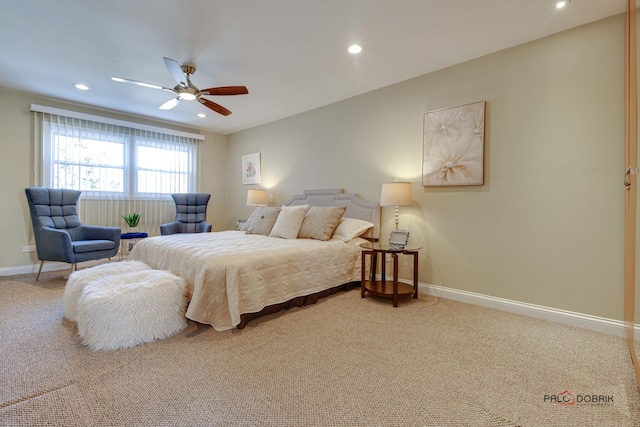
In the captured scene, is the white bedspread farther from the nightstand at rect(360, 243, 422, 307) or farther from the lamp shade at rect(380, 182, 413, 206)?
the lamp shade at rect(380, 182, 413, 206)

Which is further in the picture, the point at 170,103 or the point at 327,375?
the point at 170,103

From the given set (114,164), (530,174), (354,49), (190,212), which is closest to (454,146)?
(530,174)

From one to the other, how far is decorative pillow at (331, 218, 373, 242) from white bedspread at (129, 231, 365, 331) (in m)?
0.10

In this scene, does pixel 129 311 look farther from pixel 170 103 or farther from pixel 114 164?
pixel 114 164

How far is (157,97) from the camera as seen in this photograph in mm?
3975

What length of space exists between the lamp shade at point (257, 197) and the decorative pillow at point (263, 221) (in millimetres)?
799

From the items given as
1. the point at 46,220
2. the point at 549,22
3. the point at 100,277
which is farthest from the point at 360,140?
the point at 46,220

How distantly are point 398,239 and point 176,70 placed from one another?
2786 millimetres

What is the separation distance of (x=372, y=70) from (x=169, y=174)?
413 centimetres

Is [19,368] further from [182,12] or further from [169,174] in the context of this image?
[169,174]

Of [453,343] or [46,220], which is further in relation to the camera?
[46,220]

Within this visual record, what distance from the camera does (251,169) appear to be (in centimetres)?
547

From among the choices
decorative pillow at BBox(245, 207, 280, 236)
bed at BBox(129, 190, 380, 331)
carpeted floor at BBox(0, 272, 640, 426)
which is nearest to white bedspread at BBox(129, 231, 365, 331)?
bed at BBox(129, 190, 380, 331)

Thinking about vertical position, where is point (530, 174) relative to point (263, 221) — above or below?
above
